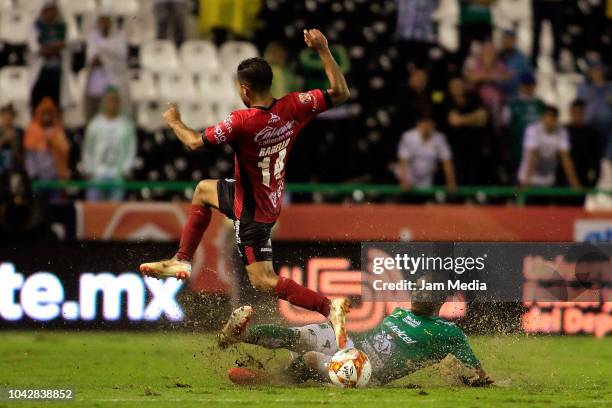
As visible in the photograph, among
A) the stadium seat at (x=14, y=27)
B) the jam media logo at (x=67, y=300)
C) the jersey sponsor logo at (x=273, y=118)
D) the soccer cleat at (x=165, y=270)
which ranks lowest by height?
the jam media logo at (x=67, y=300)

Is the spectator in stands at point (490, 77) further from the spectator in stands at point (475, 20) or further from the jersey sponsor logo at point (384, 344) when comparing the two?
the jersey sponsor logo at point (384, 344)

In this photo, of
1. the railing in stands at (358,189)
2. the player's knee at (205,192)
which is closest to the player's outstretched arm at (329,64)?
the player's knee at (205,192)

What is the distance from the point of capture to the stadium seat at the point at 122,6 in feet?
57.6

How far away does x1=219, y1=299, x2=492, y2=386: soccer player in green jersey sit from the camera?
10031 mm

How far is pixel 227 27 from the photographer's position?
17.5 metres

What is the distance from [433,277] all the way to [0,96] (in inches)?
318

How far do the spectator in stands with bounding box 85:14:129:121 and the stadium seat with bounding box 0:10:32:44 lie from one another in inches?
42.3

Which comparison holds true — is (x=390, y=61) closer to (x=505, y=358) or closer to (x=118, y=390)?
(x=505, y=358)

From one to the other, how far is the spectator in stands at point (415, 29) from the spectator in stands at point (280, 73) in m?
2.13

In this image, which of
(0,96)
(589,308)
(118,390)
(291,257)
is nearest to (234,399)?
(118,390)

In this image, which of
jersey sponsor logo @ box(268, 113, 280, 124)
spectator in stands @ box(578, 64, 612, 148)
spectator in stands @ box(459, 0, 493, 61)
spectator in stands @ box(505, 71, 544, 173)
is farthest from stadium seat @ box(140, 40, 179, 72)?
jersey sponsor logo @ box(268, 113, 280, 124)

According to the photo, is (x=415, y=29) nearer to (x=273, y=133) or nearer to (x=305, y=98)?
(x=305, y=98)

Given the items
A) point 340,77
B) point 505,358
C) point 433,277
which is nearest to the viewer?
point 340,77

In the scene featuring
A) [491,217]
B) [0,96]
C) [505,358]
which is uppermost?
[0,96]
